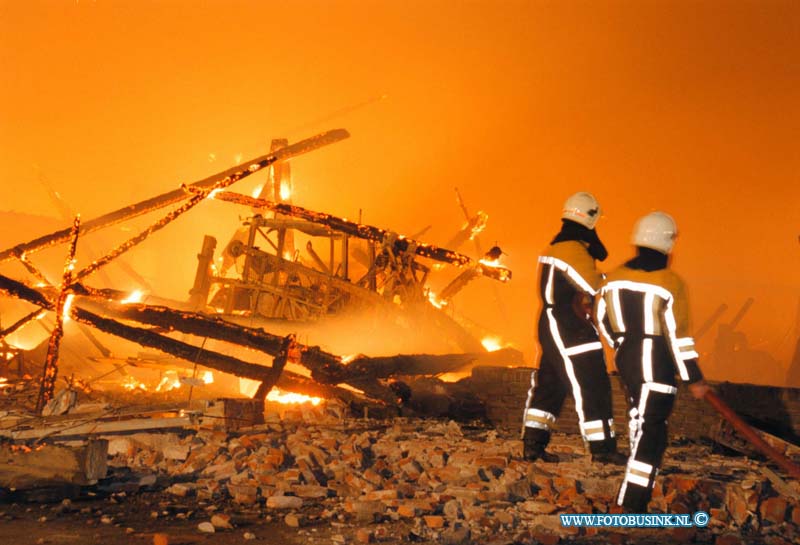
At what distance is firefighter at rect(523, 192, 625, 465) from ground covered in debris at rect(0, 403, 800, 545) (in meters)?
0.33

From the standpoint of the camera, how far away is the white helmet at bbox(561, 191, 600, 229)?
5078 millimetres

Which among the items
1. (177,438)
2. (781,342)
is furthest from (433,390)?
(781,342)

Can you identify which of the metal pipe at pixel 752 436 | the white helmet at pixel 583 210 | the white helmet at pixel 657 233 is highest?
the white helmet at pixel 583 210

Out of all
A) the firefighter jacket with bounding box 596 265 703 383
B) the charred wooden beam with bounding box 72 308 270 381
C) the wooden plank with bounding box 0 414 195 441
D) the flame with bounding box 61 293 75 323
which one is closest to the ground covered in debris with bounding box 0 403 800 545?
the wooden plank with bounding box 0 414 195 441

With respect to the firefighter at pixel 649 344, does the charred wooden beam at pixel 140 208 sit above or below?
above

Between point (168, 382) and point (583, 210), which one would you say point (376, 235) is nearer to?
point (168, 382)

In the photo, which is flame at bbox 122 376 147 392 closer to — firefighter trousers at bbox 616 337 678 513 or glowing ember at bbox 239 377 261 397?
glowing ember at bbox 239 377 261 397

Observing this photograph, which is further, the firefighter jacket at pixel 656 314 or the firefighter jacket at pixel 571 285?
the firefighter jacket at pixel 571 285

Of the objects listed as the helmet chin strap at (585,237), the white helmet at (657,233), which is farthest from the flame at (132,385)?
the white helmet at (657,233)

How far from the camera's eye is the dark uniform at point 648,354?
4.21 meters

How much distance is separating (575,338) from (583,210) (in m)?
0.96

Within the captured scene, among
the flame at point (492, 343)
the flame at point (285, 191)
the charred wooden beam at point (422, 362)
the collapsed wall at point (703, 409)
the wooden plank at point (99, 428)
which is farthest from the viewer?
the flame at point (285, 191)

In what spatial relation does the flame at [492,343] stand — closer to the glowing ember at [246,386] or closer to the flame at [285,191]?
the glowing ember at [246,386]

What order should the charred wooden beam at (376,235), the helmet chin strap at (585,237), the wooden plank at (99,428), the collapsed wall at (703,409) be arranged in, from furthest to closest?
the charred wooden beam at (376,235) → the collapsed wall at (703,409) → the wooden plank at (99,428) → the helmet chin strap at (585,237)
